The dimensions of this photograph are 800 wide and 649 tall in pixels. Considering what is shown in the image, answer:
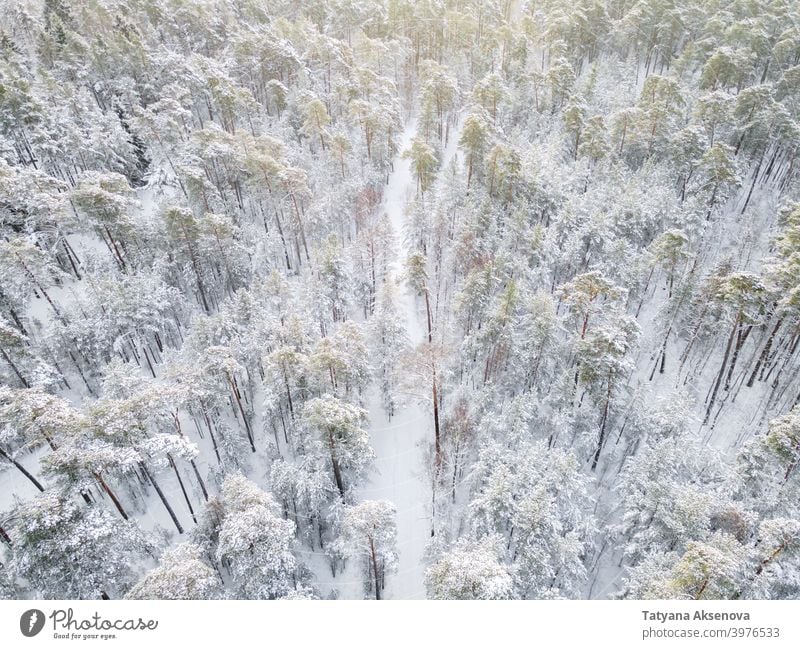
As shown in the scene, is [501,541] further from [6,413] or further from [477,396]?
[6,413]

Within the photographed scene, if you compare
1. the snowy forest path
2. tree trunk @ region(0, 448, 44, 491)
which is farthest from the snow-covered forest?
tree trunk @ region(0, 448, 44, 491)

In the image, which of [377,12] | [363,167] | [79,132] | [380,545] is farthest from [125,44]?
[380,545]

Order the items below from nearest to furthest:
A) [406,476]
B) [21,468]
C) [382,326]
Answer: [21,468]
[382,326]
[406,476]

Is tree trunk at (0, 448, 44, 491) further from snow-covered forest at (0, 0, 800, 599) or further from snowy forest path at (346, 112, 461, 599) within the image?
snowy forest path at (346, 112, 461, 599)

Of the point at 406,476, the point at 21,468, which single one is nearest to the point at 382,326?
the point at 406,476

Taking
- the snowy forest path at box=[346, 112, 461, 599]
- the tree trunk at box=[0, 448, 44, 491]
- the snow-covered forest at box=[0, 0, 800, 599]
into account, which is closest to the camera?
the snow-covered forest at box=[0, 0, 800, 599]

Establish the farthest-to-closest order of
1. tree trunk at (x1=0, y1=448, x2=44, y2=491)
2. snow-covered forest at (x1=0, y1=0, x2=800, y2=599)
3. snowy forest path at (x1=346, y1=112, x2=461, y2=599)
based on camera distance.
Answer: snowy forest path at (x1=346, y1=112, x2=461, y2=599)
tree trunk at (x1=0, y1=448, x2=44, y2=491)
snow-covered forest at (x1=0, y1=0, x2=800, y2=599)

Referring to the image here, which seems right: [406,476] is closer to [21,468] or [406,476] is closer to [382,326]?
[382,326]

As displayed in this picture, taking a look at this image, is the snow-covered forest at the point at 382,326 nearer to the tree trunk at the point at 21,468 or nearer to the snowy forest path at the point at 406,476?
the snowy forest path at the point at 406,476

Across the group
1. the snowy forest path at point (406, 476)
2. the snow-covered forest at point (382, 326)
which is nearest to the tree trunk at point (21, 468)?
the snow-covered forest at point (382, 326)
